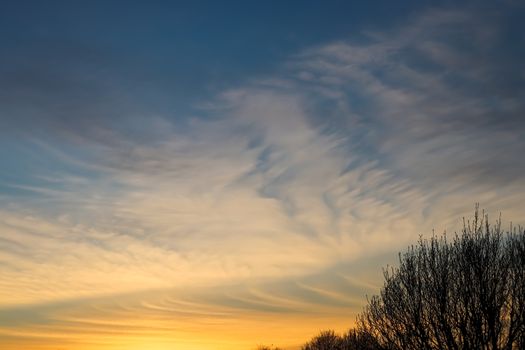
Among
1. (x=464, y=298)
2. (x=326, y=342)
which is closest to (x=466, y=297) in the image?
(x=464, y=298)

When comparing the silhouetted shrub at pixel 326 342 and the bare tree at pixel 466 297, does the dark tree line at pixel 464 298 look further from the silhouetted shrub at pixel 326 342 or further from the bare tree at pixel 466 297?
the silhouetted shrub at pixel 326 342

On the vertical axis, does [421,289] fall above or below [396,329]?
above

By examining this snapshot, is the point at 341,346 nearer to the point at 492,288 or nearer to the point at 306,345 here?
the point at 306,345

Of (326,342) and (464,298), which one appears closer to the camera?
(464,298)

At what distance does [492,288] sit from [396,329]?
328 inches

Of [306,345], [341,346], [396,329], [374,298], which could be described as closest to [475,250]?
[396,329]

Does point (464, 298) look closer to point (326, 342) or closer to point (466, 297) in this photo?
point (466, 297)

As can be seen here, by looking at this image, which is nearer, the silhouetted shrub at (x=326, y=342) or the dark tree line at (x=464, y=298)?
the dark tree line at (x=464, y=298)

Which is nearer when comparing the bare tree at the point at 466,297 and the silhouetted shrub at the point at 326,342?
the bare tree at the point at 466,297

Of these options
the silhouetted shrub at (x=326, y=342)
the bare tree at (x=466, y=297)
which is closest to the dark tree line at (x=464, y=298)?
the bare tree at (x=466, y=297)

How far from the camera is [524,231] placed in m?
32.1

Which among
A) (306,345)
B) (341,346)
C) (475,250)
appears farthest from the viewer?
(306,345)

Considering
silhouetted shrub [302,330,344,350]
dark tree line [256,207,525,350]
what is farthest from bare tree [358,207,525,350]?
silhouetted shrub [302,330,344,350]

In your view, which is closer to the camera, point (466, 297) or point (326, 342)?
point (466, 297)
